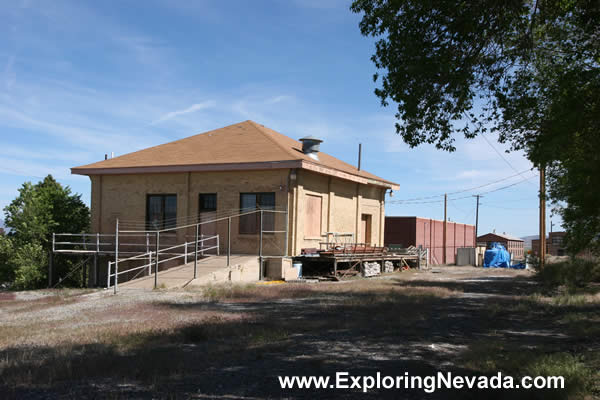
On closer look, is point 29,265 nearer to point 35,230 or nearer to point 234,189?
point 35,230

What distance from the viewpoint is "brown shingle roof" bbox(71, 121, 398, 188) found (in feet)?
74.7

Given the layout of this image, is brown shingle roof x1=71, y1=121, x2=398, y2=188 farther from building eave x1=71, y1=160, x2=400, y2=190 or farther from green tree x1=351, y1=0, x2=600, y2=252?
green tree x1=351, y1=0, x2=600, y2=252

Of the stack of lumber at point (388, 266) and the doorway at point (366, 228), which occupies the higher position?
the doorway at point (366, 228)

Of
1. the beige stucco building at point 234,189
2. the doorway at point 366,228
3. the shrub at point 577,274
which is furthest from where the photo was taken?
the doorway at point 366,228

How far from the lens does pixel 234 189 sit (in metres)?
23.3

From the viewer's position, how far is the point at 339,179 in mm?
25609

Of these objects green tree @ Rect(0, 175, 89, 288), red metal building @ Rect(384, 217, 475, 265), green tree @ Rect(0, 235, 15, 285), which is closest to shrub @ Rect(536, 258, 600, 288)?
red metal building @ Rect(384, 217, 475, 265)

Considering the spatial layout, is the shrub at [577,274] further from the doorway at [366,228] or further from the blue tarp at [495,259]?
the blue tarp at [495,259]

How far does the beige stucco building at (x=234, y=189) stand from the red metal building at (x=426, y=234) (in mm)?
15218

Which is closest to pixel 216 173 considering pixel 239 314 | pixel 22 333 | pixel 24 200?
pixel 24 200

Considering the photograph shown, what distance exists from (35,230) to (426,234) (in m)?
29.7

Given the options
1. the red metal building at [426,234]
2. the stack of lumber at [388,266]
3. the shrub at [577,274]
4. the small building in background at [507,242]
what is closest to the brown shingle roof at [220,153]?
the stack of lumber at [388,266]

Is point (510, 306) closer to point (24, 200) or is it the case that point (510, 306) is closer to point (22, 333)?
point (22, 333)

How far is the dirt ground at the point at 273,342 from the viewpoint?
6273 millimetres
